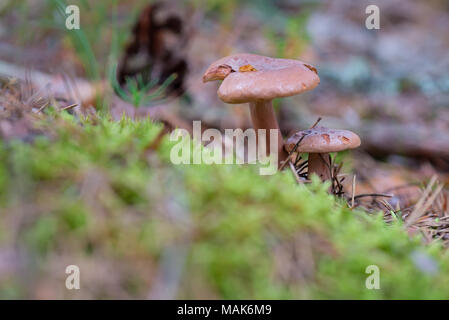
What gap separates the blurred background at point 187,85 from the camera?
1.88 m

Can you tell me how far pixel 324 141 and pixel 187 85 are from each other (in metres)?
2.71

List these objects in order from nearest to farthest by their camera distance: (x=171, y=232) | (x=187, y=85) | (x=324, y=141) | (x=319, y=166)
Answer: (x=171, y=232) < (x=324, y=141) < (x=319, y=166) < (x=187, y=85)

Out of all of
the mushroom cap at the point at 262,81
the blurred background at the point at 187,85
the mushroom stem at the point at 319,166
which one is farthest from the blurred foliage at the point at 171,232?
the mushroom stem at the point at 319,166

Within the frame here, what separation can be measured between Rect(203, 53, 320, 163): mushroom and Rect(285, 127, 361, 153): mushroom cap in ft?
0.80

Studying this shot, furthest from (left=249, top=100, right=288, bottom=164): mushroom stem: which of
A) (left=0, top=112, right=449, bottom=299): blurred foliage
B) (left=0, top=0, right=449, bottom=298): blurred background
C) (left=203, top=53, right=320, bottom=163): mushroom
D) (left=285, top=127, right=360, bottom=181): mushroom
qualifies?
(left=0, top=112, right=449, bottom=299): blurred foliage

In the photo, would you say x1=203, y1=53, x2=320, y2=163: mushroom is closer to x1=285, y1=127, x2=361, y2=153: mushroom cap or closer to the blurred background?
x1=285, y1=127, x2=361, y2=153: mushroom cap

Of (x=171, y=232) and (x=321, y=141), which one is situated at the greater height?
(x=321, y=141)

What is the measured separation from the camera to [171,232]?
3.24 ft

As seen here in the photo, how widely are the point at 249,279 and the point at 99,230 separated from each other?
0.40 m

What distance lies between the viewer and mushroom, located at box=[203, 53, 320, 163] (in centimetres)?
151

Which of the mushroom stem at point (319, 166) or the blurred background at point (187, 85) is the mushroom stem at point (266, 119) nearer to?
the mushroom stem at point (319, 166)

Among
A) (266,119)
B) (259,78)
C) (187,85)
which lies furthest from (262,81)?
(187,85)

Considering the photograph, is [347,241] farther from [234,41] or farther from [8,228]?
[234,41]

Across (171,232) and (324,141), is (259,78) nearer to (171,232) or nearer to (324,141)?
(324,141)
